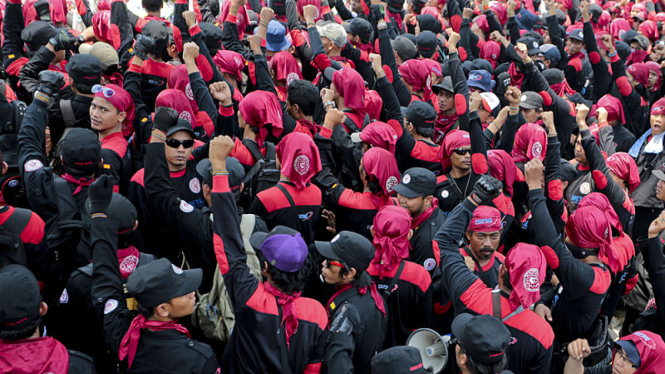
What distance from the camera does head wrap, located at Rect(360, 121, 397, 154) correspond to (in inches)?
237

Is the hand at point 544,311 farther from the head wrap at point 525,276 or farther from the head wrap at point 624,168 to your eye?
the head wrap at point 624,168

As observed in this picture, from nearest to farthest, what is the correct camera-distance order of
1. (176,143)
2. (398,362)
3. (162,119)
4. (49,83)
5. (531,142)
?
(398,362)
(162,119)
(49,83)
(176,143)
(531,142)

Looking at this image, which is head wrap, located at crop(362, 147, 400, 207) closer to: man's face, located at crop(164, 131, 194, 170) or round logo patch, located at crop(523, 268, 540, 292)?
man's face, located at crop(164, 131, 194, 170)

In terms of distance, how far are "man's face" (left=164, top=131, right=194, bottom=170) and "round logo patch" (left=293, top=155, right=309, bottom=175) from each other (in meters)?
0.87

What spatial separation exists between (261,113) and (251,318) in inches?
101

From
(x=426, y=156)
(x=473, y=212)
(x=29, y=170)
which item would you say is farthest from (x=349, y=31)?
(x=29, y=170)

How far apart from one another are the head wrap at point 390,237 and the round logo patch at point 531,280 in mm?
886

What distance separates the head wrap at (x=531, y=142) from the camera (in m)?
6.22

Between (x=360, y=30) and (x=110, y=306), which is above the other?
(x=110, y=306)

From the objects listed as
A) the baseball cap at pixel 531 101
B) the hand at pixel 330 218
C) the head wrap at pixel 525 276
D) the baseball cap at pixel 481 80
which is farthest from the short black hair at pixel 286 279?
the baseball cap at pixel 481 80

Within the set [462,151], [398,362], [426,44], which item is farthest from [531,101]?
[398,362]

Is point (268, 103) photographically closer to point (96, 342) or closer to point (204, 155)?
point (204, 155)

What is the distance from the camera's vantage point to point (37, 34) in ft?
21.5

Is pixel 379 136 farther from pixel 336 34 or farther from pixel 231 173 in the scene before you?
pixel 336 34
